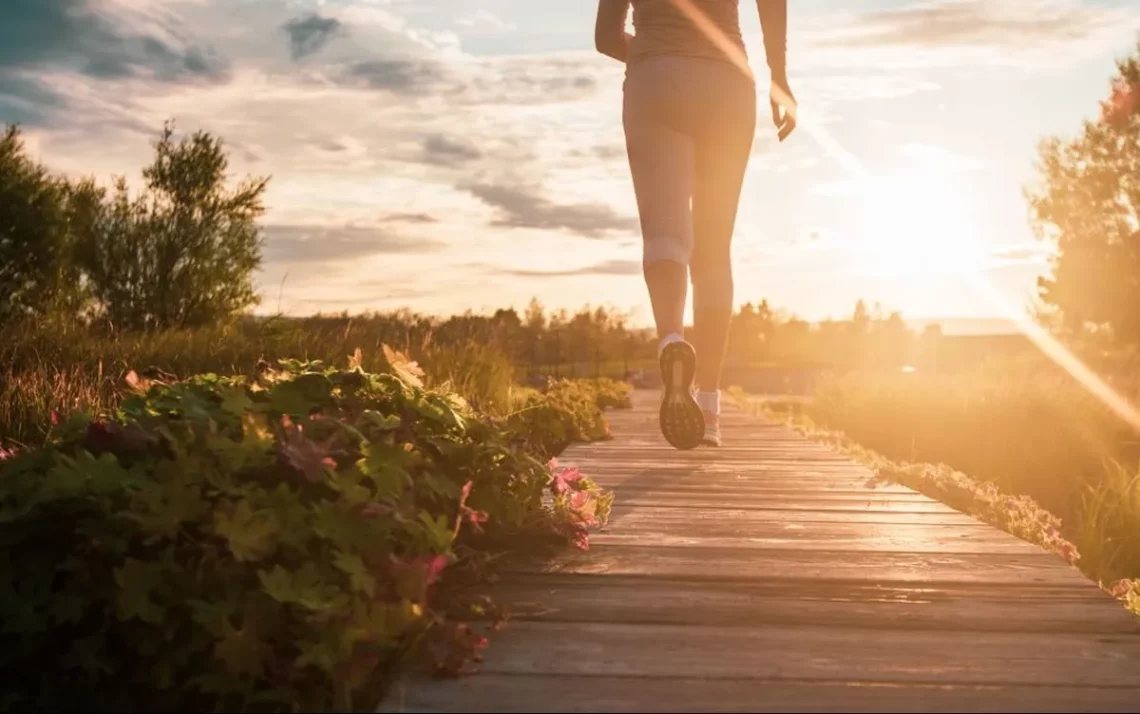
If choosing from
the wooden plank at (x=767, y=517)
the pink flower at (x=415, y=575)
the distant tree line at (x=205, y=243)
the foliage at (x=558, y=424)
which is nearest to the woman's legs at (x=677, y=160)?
the wooden plank at (x=767, y=517)

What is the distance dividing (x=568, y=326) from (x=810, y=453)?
64.9 ft

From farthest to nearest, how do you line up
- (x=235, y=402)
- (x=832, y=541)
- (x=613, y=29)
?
(x=613, y=29), (x=832, y=541), (x=235, y=402)

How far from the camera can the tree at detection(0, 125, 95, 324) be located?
26.2 meters

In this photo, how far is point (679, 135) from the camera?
3.90 meters

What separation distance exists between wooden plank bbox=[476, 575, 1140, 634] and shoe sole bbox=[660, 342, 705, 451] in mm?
1629

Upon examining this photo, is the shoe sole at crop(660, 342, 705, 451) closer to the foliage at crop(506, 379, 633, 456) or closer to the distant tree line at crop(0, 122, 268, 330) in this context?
the foliage at crop(506, 379, 633, 456)

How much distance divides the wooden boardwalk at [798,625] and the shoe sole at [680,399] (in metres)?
0.78

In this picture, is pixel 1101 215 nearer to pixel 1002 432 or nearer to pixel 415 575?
pixel 1002 432

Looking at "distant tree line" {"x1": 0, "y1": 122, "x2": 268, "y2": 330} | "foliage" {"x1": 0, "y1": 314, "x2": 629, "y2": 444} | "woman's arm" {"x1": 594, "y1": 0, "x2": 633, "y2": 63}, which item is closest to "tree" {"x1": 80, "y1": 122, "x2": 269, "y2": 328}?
"distant tree line" {"x1": 0, "y1": 122, "x2": 268, "y2": 330}

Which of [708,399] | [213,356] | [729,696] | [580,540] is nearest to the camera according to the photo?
[729,696]

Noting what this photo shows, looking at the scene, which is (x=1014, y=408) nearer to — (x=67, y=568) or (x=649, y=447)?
(x=649, y=447)

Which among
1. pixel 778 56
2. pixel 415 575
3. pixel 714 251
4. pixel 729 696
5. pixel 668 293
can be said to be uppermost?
pixel 778 56

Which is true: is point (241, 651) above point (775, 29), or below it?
below

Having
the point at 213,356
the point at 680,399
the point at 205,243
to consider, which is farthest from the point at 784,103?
the point at 205,243
